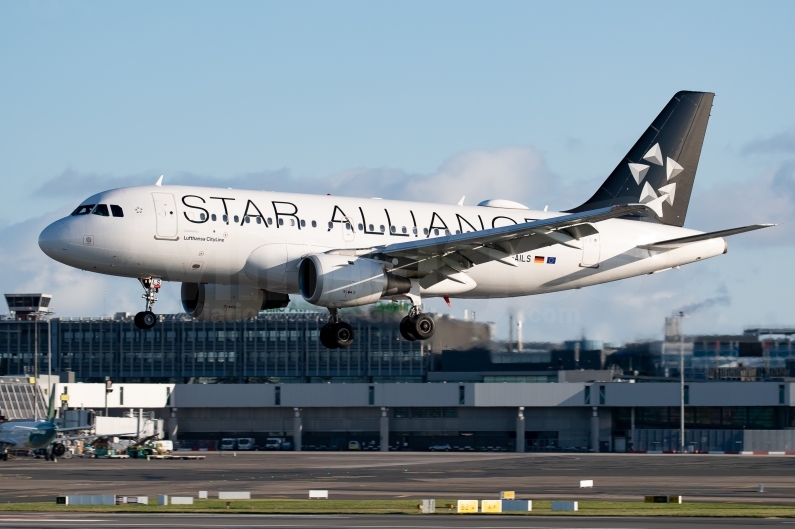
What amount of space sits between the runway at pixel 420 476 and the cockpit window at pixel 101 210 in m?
13.6

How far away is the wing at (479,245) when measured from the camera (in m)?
40.5

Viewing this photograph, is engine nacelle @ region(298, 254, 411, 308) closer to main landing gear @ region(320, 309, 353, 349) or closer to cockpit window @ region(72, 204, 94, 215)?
A: main landing gear @ region(320, 309, 353, 349)

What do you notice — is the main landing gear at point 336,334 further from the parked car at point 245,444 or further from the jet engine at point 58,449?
the parked car at point 245,444

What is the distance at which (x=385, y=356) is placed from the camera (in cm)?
10294

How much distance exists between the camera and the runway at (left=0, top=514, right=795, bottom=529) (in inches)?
1398

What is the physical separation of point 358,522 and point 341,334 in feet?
29.2

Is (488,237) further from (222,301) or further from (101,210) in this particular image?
(101,210)

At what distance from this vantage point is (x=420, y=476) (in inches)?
2435

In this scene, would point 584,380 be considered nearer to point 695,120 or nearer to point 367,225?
point 695,120

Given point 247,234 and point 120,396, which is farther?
point 120,396

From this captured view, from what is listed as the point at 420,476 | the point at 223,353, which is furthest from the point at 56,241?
the point at 223,353

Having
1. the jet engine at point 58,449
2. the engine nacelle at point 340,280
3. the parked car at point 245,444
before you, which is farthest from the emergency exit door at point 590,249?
the parked car at point 245,444

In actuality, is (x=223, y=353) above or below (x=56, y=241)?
below

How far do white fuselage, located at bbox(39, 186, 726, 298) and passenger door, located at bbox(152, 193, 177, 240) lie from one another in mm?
34
